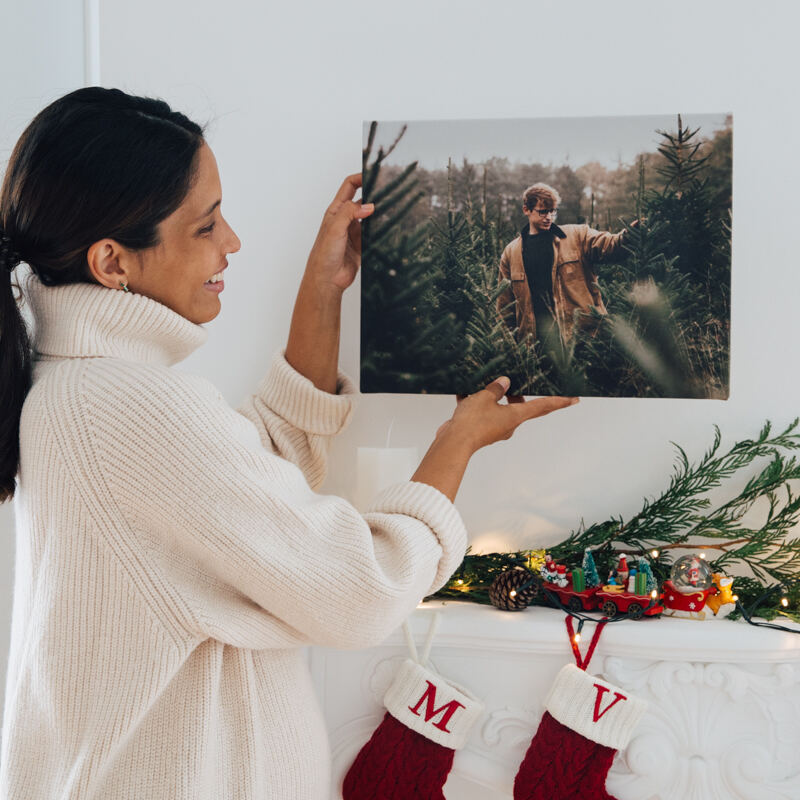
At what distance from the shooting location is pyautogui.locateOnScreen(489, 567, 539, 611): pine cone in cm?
108

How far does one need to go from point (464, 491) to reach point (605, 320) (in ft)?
1.15

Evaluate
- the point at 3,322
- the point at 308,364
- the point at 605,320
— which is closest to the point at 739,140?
the point at 605,320

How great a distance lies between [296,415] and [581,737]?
538 millimetres

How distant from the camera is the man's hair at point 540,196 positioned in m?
1.00

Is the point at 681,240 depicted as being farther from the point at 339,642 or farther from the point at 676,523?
the point at 339,642

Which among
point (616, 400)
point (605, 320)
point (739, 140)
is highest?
point (739, 140)

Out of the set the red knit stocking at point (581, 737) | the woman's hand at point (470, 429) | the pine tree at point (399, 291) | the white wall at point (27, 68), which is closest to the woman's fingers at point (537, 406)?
the woman's hand at point (470, 429)

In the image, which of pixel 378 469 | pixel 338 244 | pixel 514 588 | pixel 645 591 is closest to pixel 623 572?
pixel 645 591

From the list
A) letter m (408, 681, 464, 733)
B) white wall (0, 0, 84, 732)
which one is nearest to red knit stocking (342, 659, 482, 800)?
letter m (408, 681, 464, 733)

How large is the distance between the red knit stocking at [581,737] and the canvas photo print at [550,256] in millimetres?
371

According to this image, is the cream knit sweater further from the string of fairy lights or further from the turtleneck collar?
the string of fairy lights

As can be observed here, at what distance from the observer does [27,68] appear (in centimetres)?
136

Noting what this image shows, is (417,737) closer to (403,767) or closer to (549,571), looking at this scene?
(403,767)

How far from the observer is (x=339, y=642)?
2.52ft
